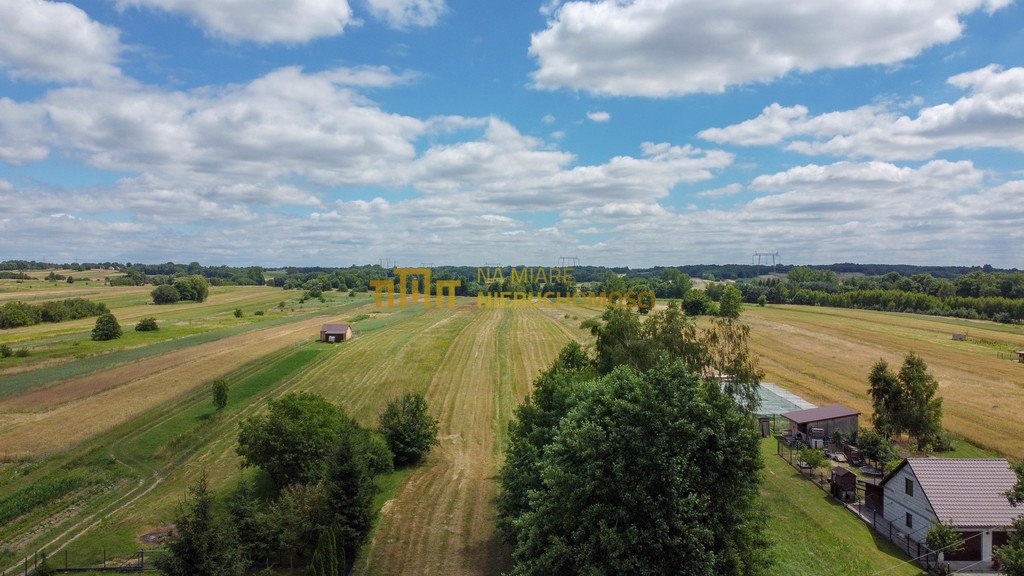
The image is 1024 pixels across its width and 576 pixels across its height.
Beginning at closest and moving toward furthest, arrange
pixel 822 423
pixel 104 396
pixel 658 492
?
1. pixel 658 492
2. pixel 822 423
3. pixel 104 396

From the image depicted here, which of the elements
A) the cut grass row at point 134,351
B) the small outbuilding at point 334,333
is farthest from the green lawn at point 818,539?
the cut grass row at point 134,351

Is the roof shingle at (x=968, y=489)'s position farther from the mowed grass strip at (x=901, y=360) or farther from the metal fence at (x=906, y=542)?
the mowed grass strip at (x=901, y=360)

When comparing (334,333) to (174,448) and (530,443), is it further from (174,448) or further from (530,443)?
(530,443)

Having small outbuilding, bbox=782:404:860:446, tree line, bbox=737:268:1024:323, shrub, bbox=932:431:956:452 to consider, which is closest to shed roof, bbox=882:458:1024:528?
small outbuilding, bbox=782:404:860:446

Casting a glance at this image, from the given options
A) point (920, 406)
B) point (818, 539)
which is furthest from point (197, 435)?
point (920, 406)

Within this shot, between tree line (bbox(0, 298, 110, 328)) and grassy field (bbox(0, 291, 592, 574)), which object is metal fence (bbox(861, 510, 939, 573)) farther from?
tree line (bbox(0, 298, 110, 328))

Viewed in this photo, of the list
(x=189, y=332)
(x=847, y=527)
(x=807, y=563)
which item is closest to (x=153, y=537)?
(x=807, y=563)

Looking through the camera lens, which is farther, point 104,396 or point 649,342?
point 104,396
